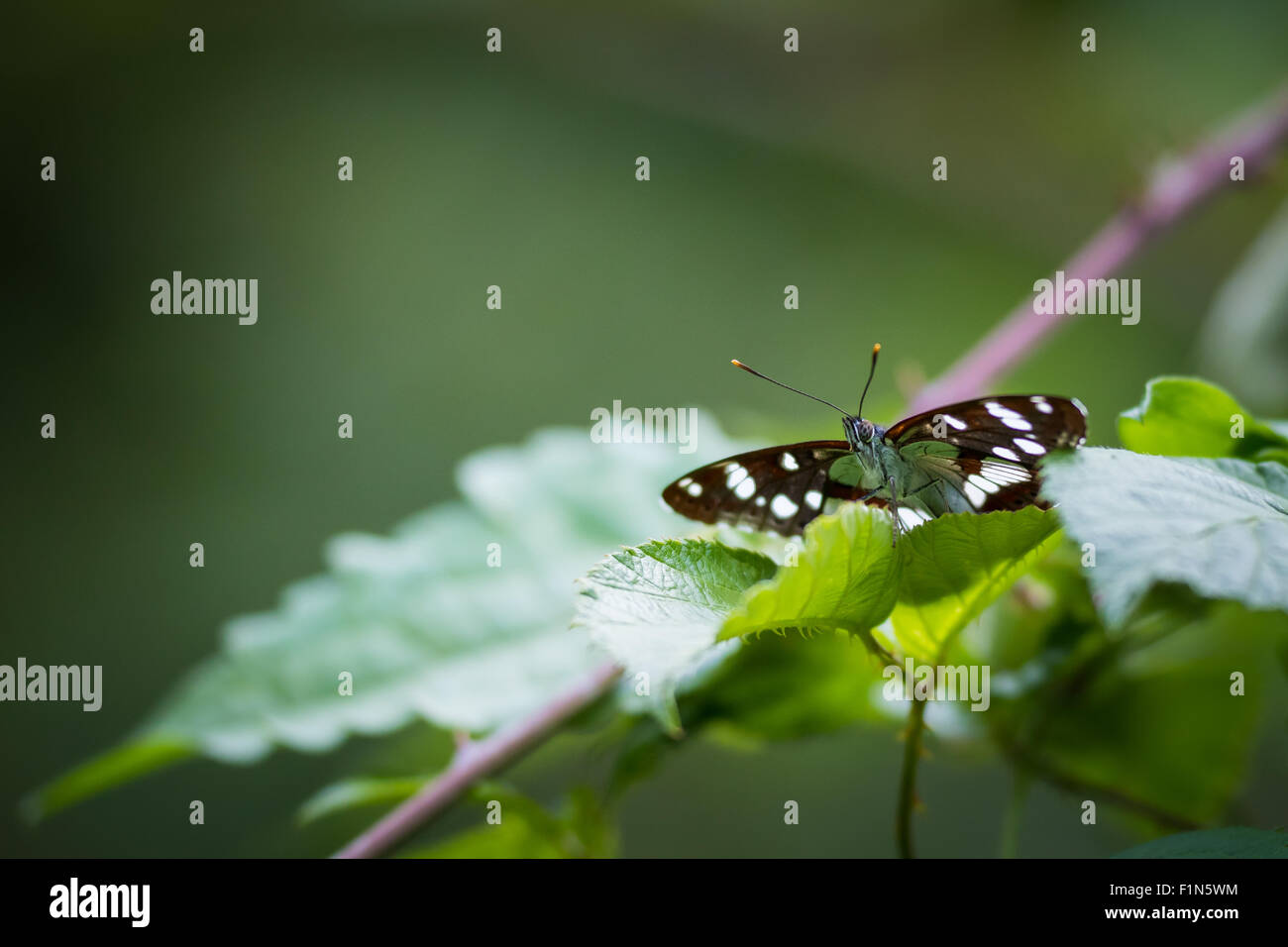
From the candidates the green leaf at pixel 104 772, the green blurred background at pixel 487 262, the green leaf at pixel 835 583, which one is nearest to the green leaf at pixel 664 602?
the green leaf at pixel 835 583

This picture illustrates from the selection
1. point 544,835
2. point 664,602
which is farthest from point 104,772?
point 664,602

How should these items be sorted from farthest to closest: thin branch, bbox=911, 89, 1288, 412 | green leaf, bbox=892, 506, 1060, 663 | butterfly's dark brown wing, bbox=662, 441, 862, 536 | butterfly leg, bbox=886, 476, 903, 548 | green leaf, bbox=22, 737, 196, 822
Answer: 1. thin branch, bbox=911, 89, 1288, 412
2. green leaf, bbox=22, 737, 196, 822
3. butterfly's dark brown wing, bbox=662, 441, 862, 536
4. butterfly leg, bbox=886, 476, 903, 548
5. green leaf, bbox=892, 506, 1060, 663

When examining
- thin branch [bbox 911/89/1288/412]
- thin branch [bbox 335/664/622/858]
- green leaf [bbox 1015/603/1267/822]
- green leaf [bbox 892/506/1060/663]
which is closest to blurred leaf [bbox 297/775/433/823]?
thin branch [bbox 335/664/622/858]

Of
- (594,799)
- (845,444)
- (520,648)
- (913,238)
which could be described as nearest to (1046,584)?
(845,444)

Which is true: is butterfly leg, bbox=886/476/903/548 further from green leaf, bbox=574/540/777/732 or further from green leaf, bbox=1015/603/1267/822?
green leaf, bbox=1015/603/1267/822

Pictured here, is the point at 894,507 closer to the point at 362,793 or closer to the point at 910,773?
the point at 910,773

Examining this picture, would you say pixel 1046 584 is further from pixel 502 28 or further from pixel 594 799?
pixel 502 28
